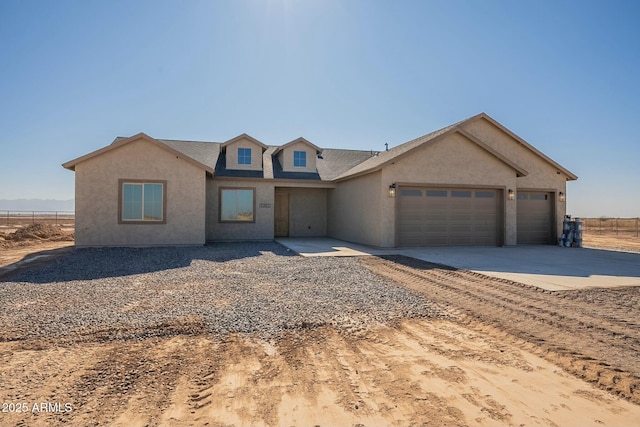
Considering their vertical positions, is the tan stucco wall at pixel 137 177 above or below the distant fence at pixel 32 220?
above

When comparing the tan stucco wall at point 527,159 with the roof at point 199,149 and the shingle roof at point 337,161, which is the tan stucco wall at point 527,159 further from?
the roof at point 199,149

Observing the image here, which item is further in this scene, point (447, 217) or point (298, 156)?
point (298, 156)

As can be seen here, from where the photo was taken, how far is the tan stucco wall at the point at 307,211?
58.8 feet

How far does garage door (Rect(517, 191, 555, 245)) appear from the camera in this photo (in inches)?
587

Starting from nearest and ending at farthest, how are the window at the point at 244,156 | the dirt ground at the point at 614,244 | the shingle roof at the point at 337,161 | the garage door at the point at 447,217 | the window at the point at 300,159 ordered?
the garage door at the point at 447,217, the dirt ground at the point at 614,244, the window at the point at 244,156, the window at the point at 300,159, the shingle roof at the point at 337,161

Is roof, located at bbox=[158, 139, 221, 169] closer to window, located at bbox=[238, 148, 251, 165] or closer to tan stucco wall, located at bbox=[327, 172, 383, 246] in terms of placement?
window, located at bbox=[238, 148, 251, 165]

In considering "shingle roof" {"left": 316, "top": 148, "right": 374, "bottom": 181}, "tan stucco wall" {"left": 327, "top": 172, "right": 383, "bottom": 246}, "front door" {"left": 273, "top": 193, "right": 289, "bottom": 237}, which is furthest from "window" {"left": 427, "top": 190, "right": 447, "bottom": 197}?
"front door" {"left": 273, "top": 193, "right": 289, "bottom": 237}

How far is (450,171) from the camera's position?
1320cm

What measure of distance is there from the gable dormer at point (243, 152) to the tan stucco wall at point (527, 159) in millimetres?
9846

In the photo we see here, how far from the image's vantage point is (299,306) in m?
5.13

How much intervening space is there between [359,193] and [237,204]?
18.1ft

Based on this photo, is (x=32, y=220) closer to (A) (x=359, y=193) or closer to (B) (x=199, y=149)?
(B) (x=199, y=149)

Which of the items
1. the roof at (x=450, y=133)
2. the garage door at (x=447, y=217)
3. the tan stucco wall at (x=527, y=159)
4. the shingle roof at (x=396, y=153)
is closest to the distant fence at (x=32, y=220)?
the shingle roof at (x=396, y=153)

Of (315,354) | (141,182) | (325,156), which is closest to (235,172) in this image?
(141,182)
